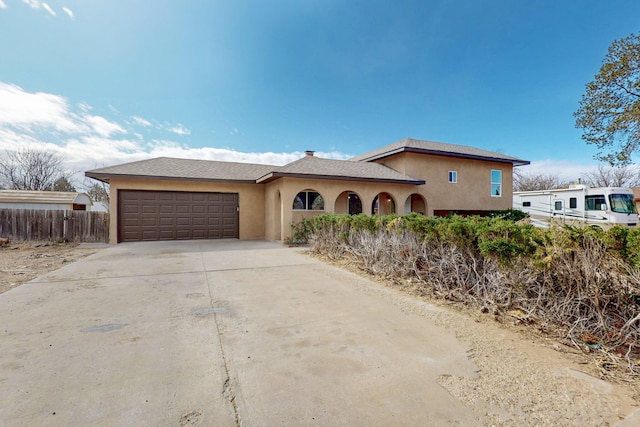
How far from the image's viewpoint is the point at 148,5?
880cm

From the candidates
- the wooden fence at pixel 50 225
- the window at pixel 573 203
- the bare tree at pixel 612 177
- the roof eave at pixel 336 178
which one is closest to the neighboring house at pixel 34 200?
the wooden fence at pixel 50 225

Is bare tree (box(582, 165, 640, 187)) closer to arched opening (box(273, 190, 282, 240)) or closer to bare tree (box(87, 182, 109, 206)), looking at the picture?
arched opening (box(273, 190, 282, 240))

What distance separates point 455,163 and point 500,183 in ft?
12.4

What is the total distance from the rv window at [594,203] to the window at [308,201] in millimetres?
14688

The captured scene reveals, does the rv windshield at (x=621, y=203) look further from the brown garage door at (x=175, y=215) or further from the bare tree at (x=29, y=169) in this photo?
the bare tree at (x=29, y=169)

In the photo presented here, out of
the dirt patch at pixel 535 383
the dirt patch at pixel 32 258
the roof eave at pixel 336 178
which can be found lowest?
the dirt patch at pixel 535 383

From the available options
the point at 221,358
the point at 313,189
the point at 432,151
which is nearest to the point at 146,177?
the point at 313,189

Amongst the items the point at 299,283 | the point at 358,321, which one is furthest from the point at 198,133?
the point at 358,321

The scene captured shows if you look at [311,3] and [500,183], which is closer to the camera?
[311,3]

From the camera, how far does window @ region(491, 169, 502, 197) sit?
17.2 meters

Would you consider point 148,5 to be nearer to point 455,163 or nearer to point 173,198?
point 173,198

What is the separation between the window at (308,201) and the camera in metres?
13.4

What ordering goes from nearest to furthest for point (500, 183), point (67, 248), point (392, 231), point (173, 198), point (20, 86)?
point (392, 231), point (67, 248), point (20, 86), point (173, 198), point (500, 183)

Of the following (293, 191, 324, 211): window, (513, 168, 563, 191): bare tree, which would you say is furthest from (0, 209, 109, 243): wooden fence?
(513, 168, 563, 191): bare tree
